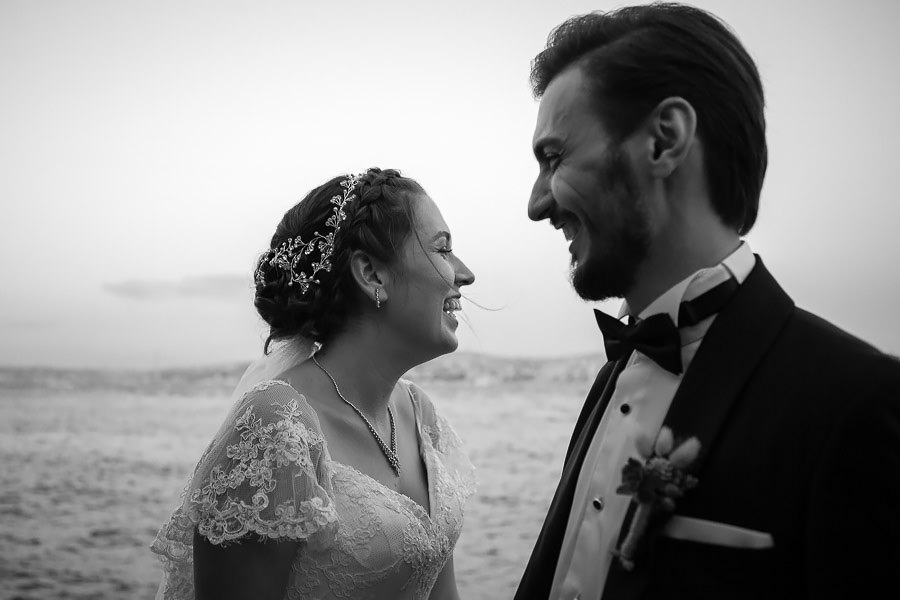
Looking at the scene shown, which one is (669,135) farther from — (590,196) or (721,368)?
(721,368)

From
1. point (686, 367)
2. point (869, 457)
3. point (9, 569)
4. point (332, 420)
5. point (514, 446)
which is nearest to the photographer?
point (869, 457)

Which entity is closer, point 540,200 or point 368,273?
point 540,200

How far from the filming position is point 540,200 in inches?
59.1

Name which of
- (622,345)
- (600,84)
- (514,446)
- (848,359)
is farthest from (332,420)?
(514,446)

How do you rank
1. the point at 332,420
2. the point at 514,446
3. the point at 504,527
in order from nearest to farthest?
the point at 332,420 → the point at 504,527 → the point at 514,446

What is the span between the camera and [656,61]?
1.38 metres

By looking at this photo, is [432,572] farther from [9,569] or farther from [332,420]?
[9,569]

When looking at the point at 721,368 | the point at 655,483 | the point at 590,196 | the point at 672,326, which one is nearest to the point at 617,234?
the point at 590,196

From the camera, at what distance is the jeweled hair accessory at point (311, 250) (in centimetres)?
250

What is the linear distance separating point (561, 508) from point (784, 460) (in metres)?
0.50

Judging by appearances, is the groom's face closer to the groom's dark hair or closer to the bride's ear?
the groom's dark hair

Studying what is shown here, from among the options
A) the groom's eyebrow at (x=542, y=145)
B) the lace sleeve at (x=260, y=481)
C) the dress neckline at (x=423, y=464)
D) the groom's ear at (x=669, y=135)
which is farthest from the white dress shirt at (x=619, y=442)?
the dress neckline at (x=423, y=464)

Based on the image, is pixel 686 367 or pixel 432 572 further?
pixel 432 572

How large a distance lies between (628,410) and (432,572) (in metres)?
1.27
